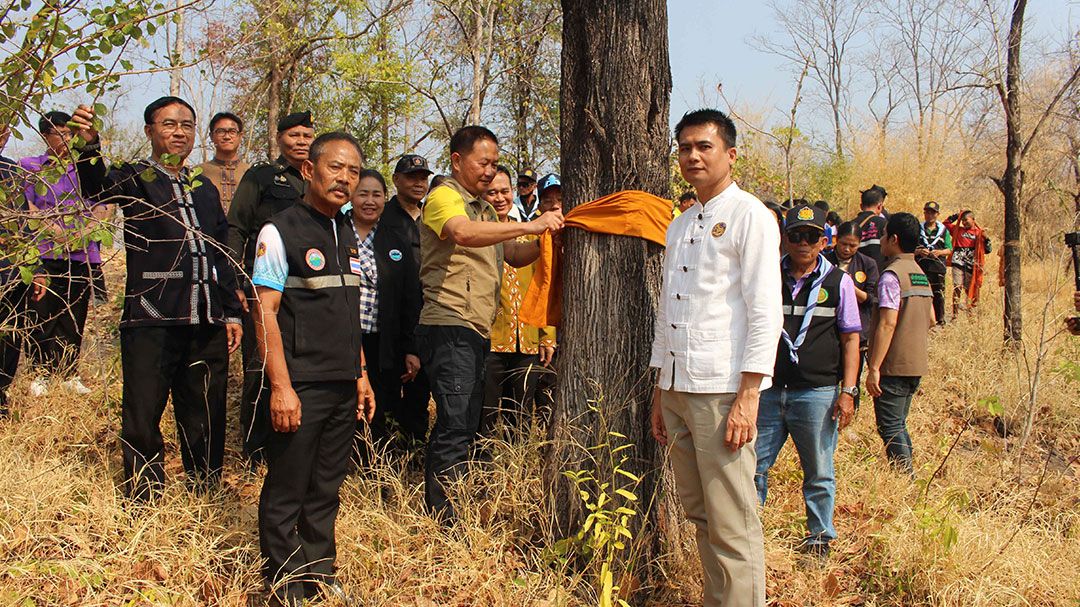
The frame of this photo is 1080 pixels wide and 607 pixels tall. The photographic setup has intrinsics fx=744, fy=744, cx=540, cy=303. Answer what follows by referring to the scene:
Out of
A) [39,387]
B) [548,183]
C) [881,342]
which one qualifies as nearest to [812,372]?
[881,342]

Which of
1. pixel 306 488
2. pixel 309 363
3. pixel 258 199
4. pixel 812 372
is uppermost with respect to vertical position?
pixel 258 199

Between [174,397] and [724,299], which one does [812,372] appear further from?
[174,397]

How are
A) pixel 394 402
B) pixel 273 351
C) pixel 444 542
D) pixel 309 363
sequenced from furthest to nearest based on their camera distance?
pixel 394 402 → pixel 444 542 → pixel 309 363 → pixel 273 351

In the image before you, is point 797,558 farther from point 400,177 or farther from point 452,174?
point 400,177

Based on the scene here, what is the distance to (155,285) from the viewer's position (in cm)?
392

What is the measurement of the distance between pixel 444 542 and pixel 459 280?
132 cm

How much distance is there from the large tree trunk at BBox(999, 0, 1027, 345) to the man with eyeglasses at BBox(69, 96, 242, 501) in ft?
24.4

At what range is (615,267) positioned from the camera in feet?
11.7

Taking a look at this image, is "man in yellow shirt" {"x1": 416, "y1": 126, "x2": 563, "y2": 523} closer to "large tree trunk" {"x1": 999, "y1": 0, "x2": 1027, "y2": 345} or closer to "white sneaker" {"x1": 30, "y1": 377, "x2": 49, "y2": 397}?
"white sneaker" {"x1": 30, "y1": 377, "x2": 49, "y2": 397}

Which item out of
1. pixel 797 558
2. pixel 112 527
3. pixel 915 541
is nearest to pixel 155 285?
pixel 112 527

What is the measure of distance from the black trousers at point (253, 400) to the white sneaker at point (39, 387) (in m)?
1.68

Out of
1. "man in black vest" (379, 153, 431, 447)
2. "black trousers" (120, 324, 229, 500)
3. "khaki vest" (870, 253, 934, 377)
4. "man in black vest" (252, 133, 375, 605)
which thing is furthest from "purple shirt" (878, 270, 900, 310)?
"black trousers" (120, 324, 229, 500)

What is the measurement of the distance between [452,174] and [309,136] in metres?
1.48

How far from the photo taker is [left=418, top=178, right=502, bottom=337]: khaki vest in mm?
3887
